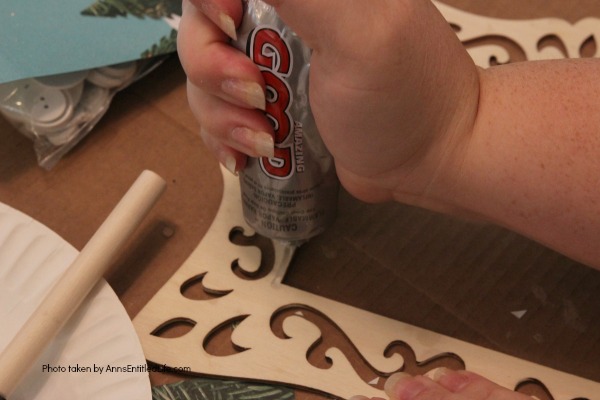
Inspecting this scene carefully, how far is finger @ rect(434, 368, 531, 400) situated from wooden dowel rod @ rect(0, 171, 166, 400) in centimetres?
20

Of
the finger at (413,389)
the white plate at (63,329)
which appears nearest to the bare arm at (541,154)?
the finger at (413,389)

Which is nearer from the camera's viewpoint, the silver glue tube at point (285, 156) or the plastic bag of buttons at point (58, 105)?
the silver glue tube at point (285, 156)

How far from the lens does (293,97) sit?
34 cm

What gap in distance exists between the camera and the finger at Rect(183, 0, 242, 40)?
315 mm

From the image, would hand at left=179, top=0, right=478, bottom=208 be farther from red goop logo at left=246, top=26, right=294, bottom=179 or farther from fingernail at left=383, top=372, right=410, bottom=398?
fingernail at left=383, top=372, right=410, bottom=398

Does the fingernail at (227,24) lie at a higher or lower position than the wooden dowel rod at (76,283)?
higher

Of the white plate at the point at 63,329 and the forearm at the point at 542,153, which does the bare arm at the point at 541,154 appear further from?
the white plate at the point at 63,329

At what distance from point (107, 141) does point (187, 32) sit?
0.16 metres

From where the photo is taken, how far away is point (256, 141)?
→ 0.35 m

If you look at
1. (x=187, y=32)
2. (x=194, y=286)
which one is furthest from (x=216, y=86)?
(x=194, y=286)

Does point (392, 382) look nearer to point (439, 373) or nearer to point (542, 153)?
point (439, 373)

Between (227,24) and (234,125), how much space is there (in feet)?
0.22

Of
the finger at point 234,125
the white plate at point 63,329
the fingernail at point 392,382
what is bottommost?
the white plate at point 63,329

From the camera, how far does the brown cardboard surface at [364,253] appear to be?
0.41 metres
